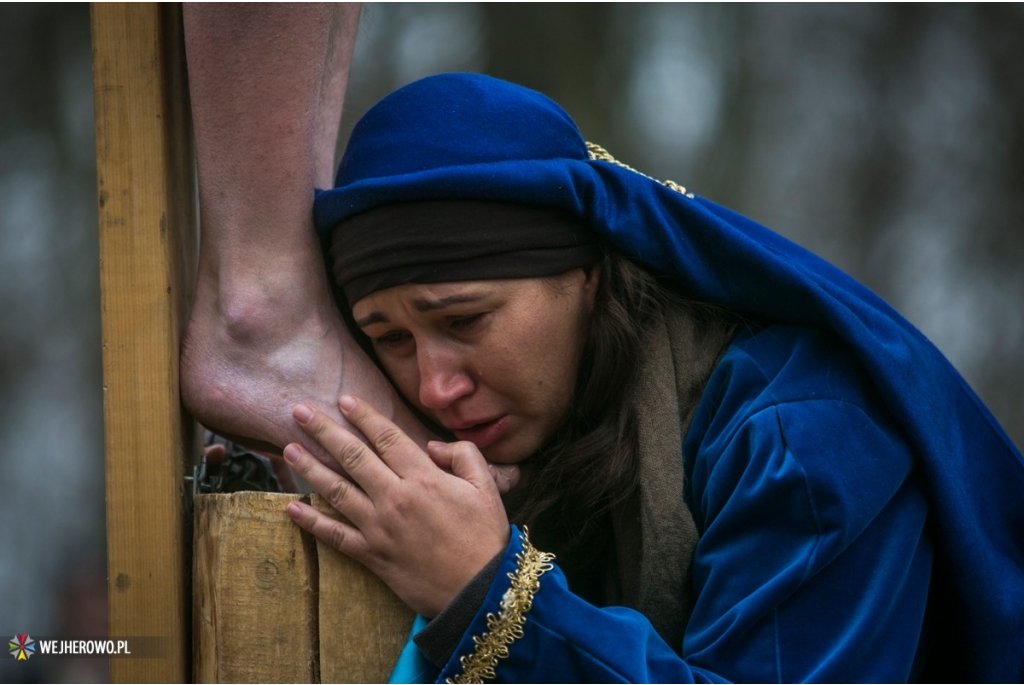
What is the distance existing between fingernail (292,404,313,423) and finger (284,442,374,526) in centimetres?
5

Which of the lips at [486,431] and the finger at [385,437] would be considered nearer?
the finger at [385,437]

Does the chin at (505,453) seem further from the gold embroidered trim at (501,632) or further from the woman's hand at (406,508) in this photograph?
the gold embroidered trim at (501,632)

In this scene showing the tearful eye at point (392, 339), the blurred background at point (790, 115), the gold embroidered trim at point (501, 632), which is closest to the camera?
the gold embroidered trim at point (501, 632)

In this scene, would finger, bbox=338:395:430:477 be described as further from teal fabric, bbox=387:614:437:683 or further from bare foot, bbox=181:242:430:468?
teal fabric, bbox=387:614:437:683

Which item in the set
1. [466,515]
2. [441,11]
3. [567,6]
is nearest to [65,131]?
[441,11]

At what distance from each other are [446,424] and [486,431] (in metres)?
0.08

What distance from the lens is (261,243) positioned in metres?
2.10

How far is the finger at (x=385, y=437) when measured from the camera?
6.46 feet

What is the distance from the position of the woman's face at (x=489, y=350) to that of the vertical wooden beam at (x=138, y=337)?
1.31ft

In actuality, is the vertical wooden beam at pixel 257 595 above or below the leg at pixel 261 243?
below

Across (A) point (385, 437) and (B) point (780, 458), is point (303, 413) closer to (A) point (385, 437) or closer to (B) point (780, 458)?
(A) point (385, 437)

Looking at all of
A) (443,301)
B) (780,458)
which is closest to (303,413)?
(443,301)
